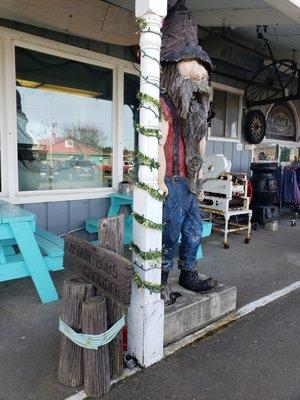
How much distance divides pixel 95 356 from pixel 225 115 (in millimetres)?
5063

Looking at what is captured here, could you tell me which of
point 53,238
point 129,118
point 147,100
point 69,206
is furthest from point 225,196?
point 147,100

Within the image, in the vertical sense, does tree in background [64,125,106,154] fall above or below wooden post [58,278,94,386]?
above

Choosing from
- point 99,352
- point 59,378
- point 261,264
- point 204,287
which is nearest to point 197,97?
point 204,287

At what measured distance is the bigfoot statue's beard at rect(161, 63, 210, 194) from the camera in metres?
2.10

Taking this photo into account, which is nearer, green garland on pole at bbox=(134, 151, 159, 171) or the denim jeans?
green garland on pole at bbox=(134, 151, 159, 171)

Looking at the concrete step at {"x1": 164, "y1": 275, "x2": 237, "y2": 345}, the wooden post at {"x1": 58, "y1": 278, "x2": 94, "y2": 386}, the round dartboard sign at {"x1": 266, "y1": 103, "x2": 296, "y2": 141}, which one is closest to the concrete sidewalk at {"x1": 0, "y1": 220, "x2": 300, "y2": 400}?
the wooden post at {"x1": 58, "y1": 278, "x2": 94, "y2": 386}

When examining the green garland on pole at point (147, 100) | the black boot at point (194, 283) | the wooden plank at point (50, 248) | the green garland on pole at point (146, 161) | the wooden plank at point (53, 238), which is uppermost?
the green garland on pole at point (147, 100)

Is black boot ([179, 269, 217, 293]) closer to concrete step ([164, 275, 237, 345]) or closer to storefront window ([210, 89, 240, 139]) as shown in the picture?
concrete step ([164, 275, 237, 345])

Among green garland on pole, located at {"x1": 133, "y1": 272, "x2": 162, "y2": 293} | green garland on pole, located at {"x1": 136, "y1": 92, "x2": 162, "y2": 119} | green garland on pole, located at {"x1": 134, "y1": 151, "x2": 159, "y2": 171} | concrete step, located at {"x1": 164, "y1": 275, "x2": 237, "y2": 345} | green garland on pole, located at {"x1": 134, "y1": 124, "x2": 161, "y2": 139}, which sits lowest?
concrete step, located at {"x1": 164, "y1": 275, "x2": 237, "y2": 345}

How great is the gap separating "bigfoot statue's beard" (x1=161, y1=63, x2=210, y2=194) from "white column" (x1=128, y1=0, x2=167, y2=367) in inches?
11.7

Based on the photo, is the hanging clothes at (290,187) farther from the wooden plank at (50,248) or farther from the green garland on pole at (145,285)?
the green garland on pole at (145,285)

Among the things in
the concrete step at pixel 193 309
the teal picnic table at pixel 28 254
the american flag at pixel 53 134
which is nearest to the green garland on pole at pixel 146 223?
the concrete step at pixel 193 309

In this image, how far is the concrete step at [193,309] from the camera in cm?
216

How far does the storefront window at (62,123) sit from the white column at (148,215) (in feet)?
6.73
